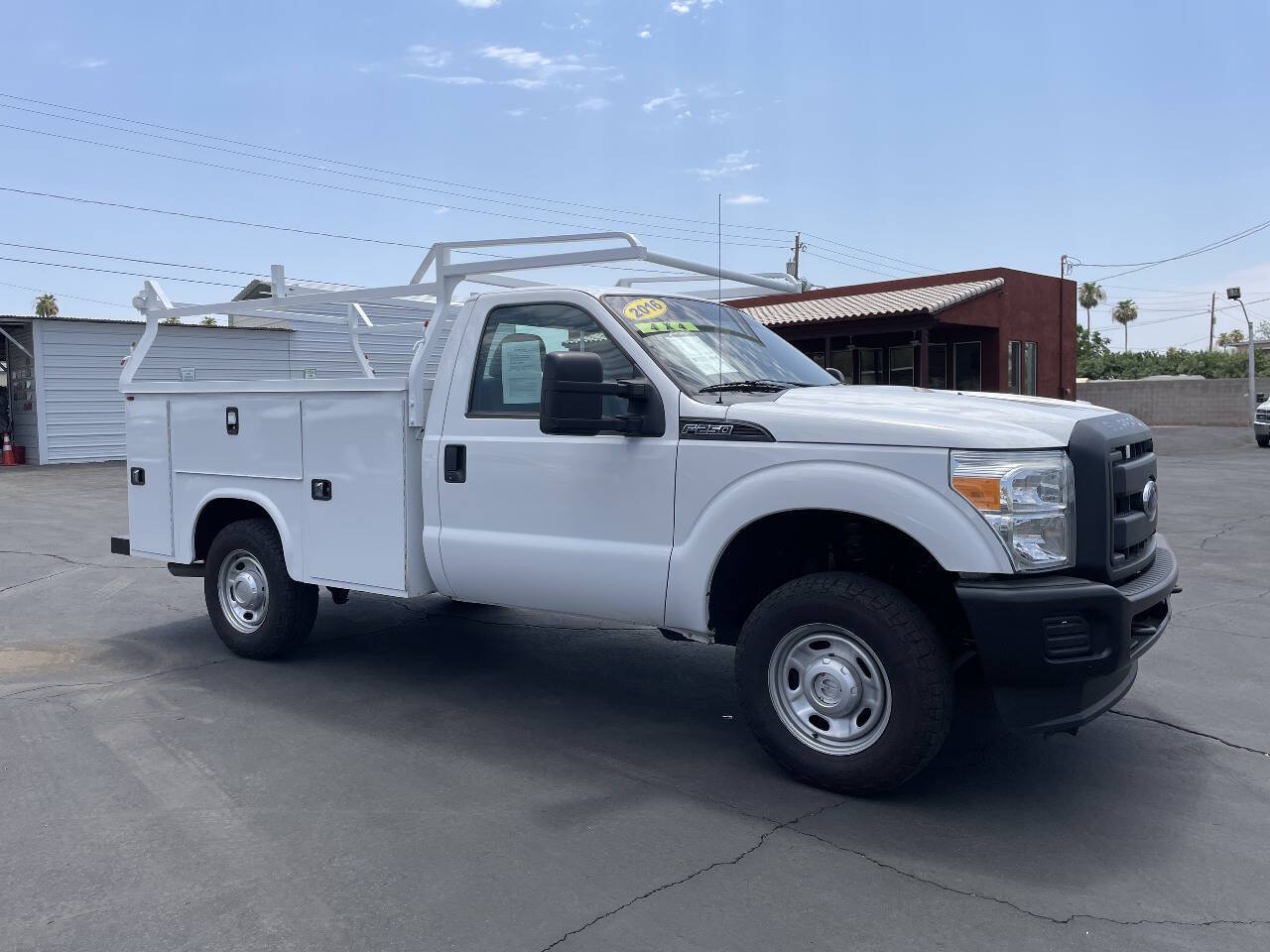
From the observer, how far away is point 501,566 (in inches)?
208

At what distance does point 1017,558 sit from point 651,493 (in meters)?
1.57

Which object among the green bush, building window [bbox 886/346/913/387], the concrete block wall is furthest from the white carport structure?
the green bush

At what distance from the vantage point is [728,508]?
4512 mm

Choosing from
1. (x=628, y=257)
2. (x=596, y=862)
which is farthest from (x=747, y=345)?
(x=596, y=862)

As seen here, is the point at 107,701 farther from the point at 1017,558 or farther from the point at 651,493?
the point at 1017,558

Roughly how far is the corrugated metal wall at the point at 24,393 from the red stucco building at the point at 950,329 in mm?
18471

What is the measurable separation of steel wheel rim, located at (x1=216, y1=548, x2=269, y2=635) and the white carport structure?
22225 mm

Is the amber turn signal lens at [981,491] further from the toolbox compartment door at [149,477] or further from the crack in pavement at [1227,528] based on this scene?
the crack in pavement at [1227,528]

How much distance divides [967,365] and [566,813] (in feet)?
85.4

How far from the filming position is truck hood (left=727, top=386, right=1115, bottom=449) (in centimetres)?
400

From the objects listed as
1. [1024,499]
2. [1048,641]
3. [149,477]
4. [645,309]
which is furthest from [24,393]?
[1048,641]

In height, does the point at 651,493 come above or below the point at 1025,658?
above

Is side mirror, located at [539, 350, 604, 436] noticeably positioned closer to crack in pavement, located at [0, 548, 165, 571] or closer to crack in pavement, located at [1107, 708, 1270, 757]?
crack in pavement, located at [1107, 708, 1270, 757]

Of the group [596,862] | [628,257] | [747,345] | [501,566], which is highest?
[628,257]
